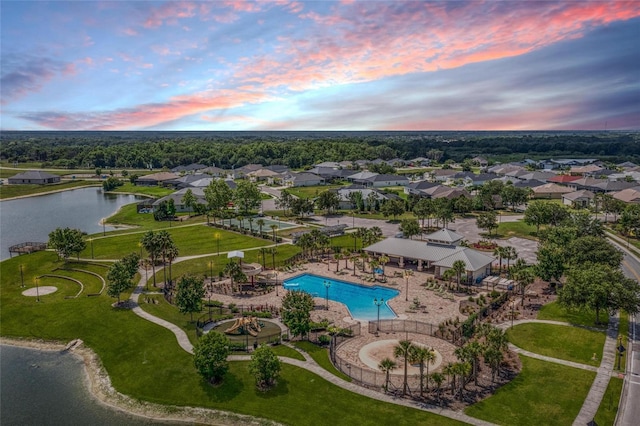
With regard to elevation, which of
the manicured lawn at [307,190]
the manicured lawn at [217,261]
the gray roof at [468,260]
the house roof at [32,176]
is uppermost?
the house roof at [32,176]

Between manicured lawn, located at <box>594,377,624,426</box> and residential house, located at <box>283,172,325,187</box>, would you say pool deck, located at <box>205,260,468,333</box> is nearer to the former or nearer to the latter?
manicured lawn, located at <box>594,377,624,426</box>

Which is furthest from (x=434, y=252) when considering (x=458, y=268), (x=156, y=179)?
(x=156, y=179)

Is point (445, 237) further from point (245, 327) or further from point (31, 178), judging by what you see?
point (31, 178)

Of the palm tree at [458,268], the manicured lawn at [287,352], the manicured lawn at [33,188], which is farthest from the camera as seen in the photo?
the manicured lawn at [33,188]

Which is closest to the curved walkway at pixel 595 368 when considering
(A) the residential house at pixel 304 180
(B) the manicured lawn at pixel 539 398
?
(B) the manicured lawn at pixel 539 398

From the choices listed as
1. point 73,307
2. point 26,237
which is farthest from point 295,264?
point 26,237

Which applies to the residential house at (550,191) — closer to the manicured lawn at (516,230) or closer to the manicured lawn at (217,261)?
the manicured lawn at (516,230)

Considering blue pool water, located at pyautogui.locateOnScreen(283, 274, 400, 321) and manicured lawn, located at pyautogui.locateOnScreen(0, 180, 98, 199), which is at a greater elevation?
manicured lawn, located at pyautogui.locateOnScreen(0, 180, 98, 199)

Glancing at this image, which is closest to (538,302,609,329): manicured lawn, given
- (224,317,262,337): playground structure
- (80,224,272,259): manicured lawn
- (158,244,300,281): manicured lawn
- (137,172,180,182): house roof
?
(224,317,262,337): playground structure
